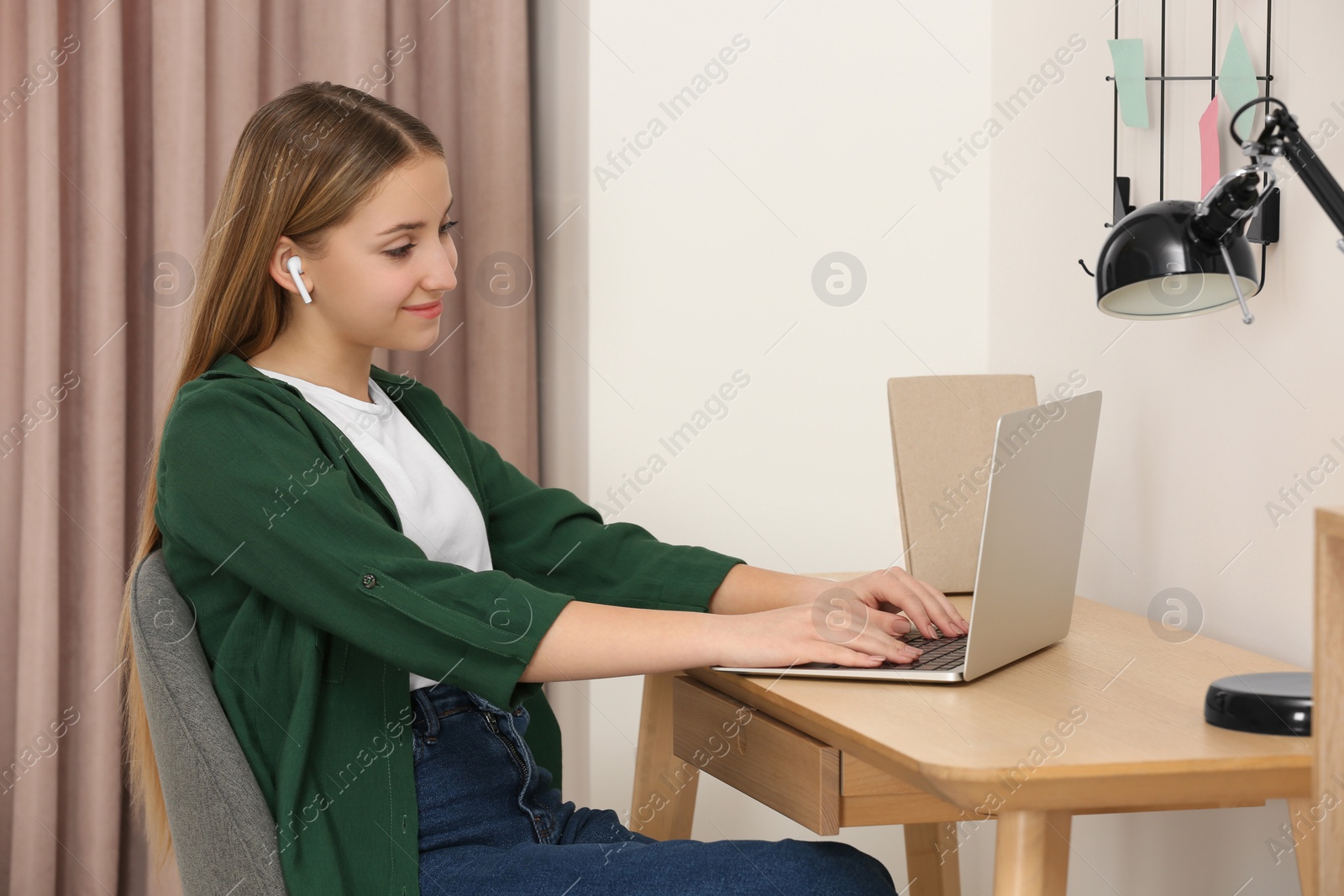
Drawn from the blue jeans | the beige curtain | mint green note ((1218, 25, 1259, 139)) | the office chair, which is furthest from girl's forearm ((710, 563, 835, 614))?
the beige curtain

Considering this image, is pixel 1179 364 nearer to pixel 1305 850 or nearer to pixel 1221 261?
pixel 1221 261

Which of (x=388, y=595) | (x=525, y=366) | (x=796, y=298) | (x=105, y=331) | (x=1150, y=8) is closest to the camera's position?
(x=388, y=595)

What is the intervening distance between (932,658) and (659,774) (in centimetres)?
48

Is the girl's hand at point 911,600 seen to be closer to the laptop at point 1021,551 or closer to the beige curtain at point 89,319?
the laptop at point 1021,551

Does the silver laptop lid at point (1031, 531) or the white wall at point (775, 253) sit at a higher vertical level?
the white wall at point (775, 253)

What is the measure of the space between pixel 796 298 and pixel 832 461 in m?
0.24

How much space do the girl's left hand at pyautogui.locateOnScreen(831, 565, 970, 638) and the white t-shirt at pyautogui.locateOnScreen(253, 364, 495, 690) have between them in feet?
1.22

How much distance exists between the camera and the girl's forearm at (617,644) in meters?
0.93

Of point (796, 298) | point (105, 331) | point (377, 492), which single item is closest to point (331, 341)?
point (377, 492)

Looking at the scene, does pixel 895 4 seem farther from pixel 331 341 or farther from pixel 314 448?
pixel 314 448

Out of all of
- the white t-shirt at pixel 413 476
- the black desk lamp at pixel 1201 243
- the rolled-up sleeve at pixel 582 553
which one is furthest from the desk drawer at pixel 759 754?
the black desk lamp at pixel 1201 243

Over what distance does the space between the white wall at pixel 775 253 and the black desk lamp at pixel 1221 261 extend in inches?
26.0

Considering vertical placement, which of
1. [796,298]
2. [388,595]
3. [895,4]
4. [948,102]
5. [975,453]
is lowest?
[388,595]

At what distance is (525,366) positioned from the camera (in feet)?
6.16
